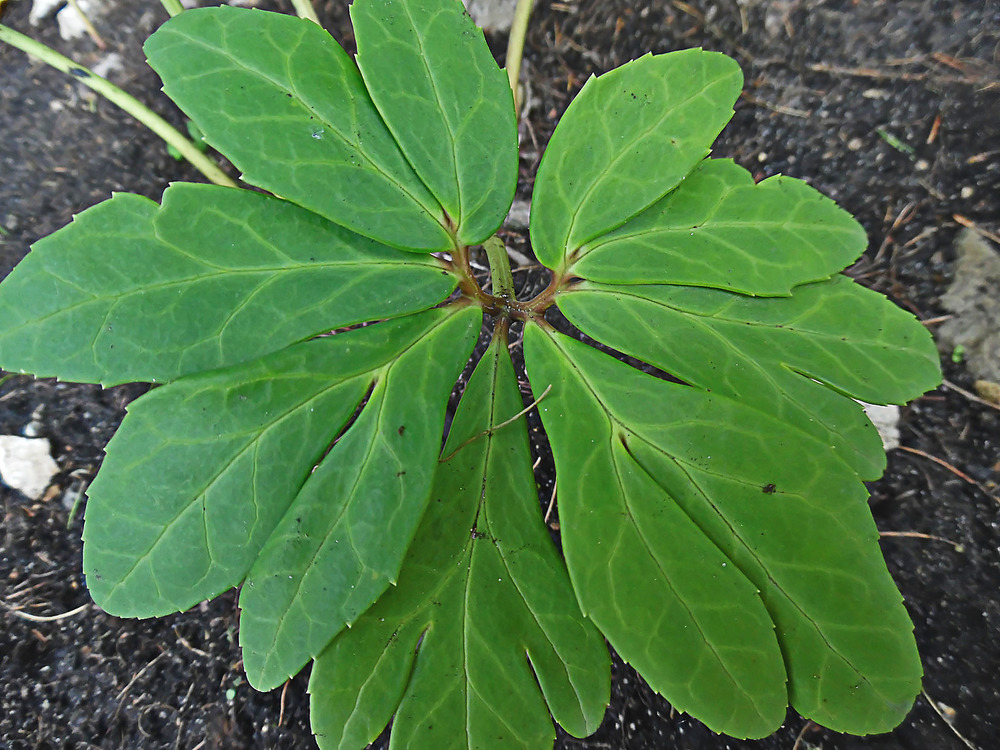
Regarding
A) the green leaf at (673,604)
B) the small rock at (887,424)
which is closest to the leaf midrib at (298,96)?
the green leaf at (673,604)

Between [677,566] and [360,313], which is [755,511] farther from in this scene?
[360,313]

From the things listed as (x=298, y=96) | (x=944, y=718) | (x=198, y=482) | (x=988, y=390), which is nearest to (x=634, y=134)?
(x=298, y=96)

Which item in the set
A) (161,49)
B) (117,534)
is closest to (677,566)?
(117,534)

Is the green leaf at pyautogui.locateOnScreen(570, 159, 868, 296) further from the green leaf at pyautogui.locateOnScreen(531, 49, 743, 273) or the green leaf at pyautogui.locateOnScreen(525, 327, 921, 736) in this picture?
the green leaf at pyautogui.locateOnScreen(525, 327, 921, 736)

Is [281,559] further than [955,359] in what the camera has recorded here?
No

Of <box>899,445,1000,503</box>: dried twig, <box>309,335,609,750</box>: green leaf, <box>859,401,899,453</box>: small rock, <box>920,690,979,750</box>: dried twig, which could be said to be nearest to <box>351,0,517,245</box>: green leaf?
<box>309,335,609,750</box>: green leaf

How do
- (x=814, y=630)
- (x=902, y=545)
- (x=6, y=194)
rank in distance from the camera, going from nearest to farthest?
(x=814, y=630) → (x=902, y=545) → (x=6, y=194)

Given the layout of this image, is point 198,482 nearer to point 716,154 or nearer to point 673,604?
point 673,604
